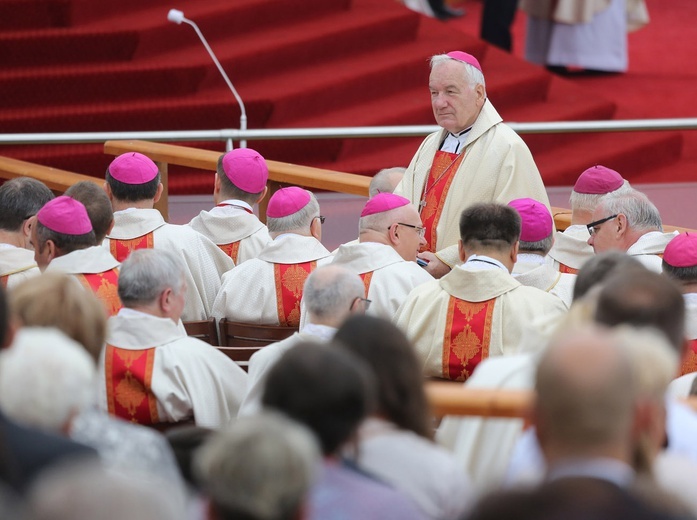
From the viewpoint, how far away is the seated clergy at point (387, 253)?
17.7ft

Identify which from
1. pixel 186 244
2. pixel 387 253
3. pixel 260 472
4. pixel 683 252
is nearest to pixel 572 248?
pixel 387 253

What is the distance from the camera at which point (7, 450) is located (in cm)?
249

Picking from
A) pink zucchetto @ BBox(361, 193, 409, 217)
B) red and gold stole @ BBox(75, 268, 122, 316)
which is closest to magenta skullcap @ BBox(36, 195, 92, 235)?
red and gold stole @ BBox(75, 268, 122, 316)

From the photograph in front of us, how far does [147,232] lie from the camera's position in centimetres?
600

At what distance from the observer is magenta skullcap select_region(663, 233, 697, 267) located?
4684 millimetres

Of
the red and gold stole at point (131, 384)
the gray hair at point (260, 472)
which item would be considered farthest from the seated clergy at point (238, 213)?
the gray hair at point (260, 472)

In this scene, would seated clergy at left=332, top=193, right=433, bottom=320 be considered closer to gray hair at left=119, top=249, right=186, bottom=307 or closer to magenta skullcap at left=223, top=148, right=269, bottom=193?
magenta skullcap at left=223, top=148, right=269, bottom=193

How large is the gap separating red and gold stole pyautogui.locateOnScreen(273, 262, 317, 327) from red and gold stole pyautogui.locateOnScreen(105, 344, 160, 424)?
4.35 ft

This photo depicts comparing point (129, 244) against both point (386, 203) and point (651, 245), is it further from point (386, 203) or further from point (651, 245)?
point (651, 245)

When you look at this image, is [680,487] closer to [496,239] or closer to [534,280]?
Result: [496,239]

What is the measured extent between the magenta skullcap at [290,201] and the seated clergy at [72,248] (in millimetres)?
867

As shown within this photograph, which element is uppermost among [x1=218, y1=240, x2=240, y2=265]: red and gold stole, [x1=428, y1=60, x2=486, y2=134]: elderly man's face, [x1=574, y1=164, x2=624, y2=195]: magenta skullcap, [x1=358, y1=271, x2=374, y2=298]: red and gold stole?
[x1=428, y1=60, x2=486, y2=134]: elderly man's face

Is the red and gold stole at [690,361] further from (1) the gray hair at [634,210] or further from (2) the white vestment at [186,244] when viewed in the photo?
(2) the white vestment at [186,244]

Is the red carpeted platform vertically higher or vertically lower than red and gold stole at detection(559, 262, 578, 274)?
higher
